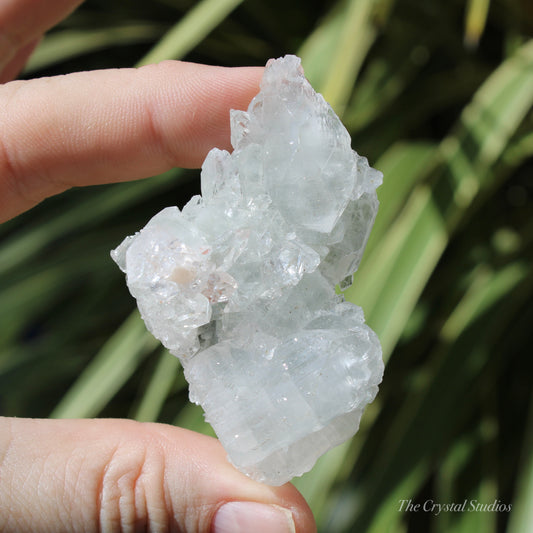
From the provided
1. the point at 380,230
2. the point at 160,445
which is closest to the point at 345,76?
the point at 380,230

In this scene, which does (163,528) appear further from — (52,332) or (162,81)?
(52,332)

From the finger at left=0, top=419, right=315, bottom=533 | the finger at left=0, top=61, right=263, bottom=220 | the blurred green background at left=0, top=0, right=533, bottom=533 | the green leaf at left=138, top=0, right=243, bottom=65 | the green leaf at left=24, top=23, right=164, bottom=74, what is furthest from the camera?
the green leaf at left=24, top=23, right=164, bottom=74

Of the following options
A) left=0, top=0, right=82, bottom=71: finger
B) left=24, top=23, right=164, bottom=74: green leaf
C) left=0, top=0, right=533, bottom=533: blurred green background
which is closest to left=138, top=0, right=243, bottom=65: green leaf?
left=0, top=0, right=533, bottom=533: blurred green background

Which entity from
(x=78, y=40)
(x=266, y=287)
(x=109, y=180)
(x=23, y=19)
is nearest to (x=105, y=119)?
(x=109, y=180)

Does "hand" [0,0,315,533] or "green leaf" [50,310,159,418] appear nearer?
"hand" [0,0,315,533]

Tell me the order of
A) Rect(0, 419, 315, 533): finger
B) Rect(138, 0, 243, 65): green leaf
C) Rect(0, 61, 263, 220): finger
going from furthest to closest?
Rect(138, 0, 243, 65): green leaf → Rect(0, 61, 263, 220): finger → Rect(0, 419, 315, 533): finger

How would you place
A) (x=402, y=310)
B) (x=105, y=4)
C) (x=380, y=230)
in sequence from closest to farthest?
(x=402, y=310) → (x=380, y=230) → (x=105, y=4)

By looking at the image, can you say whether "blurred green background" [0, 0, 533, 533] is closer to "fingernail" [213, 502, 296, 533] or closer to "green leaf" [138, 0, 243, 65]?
"green leaf" [138, 0, 243, 65]
